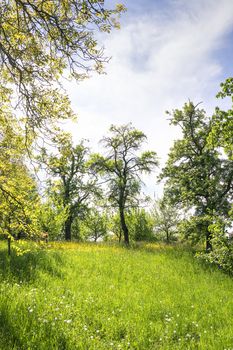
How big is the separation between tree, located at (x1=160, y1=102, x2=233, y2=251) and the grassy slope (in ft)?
23.8

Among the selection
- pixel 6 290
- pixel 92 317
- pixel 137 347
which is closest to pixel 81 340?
pixel 137 347

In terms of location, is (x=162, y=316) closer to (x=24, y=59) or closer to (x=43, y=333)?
(x=43, y=333)

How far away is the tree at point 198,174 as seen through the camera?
64.7 feet

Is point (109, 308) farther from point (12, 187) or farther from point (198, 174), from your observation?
point (198, 174)

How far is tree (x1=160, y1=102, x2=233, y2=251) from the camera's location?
19734mm

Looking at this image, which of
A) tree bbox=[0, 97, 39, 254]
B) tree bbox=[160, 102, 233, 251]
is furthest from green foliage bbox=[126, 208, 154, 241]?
tree bbox=[0, 97, 39, 254]

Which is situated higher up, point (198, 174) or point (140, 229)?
point (198, 174)

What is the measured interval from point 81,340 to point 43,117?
4.51m

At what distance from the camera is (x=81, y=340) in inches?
200

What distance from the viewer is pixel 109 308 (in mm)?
7410

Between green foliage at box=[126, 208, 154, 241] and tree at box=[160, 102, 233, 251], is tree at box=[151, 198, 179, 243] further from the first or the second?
tree at box=[160, 102, 233, 251]

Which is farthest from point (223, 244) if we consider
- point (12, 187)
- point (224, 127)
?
point (12, 187)

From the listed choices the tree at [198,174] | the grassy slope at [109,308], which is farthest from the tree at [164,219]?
the grassy slope at [109,308]

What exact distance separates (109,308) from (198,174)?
50.4 feet
